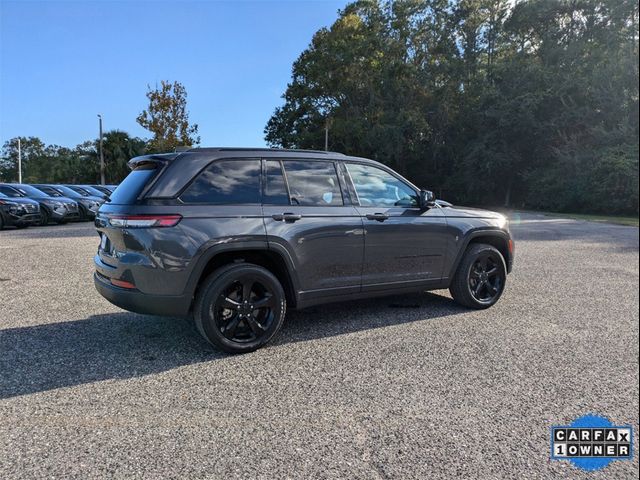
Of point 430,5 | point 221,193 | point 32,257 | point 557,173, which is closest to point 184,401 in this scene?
point 221,193

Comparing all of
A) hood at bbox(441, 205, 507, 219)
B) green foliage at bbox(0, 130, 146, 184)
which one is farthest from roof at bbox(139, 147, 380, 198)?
green foliage at bbox(0, 130, 146, 184)

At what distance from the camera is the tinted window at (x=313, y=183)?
4.38 meters

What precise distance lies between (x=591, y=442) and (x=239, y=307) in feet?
8.89

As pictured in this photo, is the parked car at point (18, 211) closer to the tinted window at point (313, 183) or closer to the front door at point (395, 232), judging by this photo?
the tinted window at point (313, 183)

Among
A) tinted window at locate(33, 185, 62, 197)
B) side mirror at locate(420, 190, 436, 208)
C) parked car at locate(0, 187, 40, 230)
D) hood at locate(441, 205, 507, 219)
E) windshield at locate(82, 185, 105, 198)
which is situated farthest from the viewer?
windshield at locate(82, 185, 105, 198)

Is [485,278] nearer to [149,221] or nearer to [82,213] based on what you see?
[149,221]

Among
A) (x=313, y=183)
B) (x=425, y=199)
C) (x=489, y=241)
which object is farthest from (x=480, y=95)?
(x=313, y=183)

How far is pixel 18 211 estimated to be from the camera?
14203mm

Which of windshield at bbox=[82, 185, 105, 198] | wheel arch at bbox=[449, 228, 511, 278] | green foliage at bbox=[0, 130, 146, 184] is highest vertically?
green foliage at bbox=[0, 130, 146, 184]

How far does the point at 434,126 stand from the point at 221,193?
37.3 meters

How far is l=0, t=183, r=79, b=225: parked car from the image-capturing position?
51.4ft

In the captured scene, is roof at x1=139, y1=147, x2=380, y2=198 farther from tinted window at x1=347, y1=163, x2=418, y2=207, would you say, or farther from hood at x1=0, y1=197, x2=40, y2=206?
hood at x1=0, y1=197, x2=40, y2=206

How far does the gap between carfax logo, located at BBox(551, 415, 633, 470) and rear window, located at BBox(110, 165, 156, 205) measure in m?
3.49

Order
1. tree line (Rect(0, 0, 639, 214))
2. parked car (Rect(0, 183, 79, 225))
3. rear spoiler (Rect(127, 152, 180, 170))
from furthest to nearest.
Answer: tree line (Rect(0, 0, 639, 214))
parked car (Rect(0, 183, 79, 225))
rear spoiler (Rect(127, 152, 180, 170))
